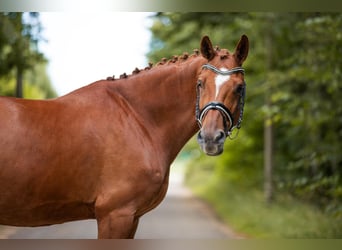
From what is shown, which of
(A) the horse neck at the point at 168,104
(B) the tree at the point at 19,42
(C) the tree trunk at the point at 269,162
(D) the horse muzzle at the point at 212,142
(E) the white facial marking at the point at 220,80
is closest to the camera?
(D) the horse muzzle at the point at 212,142

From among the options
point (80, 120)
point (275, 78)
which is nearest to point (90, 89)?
point (80, 120)

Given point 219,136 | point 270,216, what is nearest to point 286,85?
point 270,216

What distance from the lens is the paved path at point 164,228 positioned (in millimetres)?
8329

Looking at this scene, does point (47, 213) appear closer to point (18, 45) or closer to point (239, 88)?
point (239, 88)

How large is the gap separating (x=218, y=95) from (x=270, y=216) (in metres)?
7.71

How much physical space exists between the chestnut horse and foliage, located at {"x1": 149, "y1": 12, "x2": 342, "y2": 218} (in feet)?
12.1

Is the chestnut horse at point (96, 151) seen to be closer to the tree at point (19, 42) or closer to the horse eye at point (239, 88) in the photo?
the horse eye at point (239, 88)

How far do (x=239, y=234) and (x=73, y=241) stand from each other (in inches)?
278

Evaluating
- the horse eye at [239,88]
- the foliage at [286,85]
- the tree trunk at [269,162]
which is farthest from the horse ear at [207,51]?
the tree trunk at [269,162]

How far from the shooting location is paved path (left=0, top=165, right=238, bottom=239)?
833 centimetres

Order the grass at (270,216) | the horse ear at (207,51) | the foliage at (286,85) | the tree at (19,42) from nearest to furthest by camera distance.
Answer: the horse ear at (207,51)
the tree at (19,42)
the foliage at (286,85)
the grass at (270,216)

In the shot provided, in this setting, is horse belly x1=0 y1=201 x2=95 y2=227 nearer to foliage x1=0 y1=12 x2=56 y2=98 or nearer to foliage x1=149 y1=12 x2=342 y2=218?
foliage x1=0 y1=12 x2=56 y2=98

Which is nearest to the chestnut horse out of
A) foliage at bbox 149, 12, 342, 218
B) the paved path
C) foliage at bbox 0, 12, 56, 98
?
foliage at bbox 0, 12, 56, 98

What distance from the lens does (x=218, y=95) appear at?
290 centimetres
